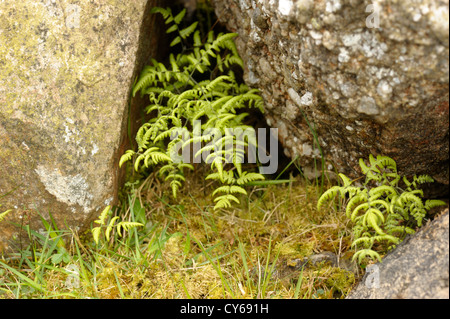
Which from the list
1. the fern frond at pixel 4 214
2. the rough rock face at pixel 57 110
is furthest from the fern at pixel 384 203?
the fern frond at pixel 4 214

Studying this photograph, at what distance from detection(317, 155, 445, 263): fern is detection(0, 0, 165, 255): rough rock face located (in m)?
1.44

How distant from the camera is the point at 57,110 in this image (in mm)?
2670

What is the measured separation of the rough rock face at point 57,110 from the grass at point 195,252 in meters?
0.22

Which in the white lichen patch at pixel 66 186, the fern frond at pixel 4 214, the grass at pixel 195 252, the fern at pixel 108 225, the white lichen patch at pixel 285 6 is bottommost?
the grass at pixel 195 252

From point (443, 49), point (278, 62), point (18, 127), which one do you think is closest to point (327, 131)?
point (278, 62)

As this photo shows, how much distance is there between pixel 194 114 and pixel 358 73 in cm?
118

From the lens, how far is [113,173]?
276 centimetres

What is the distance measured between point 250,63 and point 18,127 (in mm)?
1566

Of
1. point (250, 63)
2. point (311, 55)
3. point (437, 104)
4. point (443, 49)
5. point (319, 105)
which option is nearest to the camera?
point (443, 49)

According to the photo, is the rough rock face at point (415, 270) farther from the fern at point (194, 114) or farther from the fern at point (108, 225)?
the fern at point (108, 225)

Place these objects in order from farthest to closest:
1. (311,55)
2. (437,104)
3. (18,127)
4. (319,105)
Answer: (18,127) < (319,105) < (311,55) < (437,104)

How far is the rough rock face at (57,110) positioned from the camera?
2.66m
